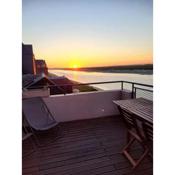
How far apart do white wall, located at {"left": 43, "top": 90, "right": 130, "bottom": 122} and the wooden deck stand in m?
0.55

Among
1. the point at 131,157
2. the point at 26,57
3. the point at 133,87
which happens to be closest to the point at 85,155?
the point at 131,157

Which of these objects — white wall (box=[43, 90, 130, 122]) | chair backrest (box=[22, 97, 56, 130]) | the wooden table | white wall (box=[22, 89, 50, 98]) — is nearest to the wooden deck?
chair backrest (box=[22, 97, 56, 130])

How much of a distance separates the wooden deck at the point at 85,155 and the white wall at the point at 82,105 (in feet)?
1.79

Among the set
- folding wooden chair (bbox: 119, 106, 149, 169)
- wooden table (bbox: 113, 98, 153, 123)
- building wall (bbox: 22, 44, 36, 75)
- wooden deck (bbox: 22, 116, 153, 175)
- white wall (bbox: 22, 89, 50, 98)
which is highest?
building wall (bbox: 22, 44, 36, 75)

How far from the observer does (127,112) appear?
2.77 metres

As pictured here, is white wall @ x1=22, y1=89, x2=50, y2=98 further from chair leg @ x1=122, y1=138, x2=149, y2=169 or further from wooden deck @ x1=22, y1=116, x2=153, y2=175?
chair leg @ x1=122, y1=138, x2=149, y2=169

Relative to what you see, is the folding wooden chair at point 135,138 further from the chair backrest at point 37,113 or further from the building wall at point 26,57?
the chair backrest at point 37,113

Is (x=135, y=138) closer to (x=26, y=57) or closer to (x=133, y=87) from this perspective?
(x=26, y=57)

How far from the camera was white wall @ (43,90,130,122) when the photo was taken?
4738 mm

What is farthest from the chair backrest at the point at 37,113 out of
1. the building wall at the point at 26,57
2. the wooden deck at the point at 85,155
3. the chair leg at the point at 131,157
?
the chair leg at the point at 131,157

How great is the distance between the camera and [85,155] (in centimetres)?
311

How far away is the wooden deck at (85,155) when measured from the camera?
105 inches

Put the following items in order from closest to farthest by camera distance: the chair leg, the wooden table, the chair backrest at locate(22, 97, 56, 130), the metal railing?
the wooden table
the chair leg
the chair backrest at locate(22, 97, 56, 130)
the metal railing
